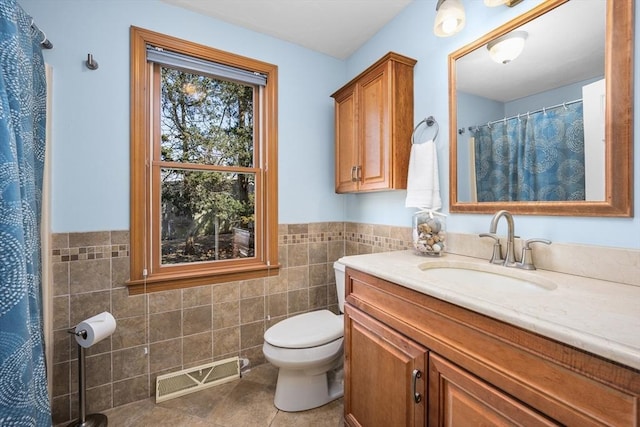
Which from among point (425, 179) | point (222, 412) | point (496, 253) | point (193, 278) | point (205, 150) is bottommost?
point (222, 412)

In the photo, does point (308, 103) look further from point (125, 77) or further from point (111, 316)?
point (111, 316)

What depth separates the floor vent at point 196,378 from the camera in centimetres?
168

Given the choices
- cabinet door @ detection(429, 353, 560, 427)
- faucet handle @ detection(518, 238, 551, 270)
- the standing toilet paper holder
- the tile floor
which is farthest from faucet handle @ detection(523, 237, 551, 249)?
the standing toilet paper holder

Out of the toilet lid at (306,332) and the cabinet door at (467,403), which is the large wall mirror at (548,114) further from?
the toilet lid at (306,332)

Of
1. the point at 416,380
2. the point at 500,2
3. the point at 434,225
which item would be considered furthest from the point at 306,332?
the point at 500,2

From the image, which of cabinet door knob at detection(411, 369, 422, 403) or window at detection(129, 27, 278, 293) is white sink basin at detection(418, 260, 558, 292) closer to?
cabinet door knob at detection(411, 369, 422, 403)

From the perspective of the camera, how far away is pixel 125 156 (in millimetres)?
1627

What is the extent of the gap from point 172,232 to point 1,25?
1.18 meters

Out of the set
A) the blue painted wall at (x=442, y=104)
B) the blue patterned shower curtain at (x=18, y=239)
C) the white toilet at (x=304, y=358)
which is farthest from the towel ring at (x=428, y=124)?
the blue patterned shower curtain at (x=18, y=239)

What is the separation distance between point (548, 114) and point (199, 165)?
1931 mm

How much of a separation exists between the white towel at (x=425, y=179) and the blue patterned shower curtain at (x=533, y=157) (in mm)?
212

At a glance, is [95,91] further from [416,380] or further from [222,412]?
[416,380]

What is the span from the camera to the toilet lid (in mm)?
1513

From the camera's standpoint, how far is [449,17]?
123 cm
